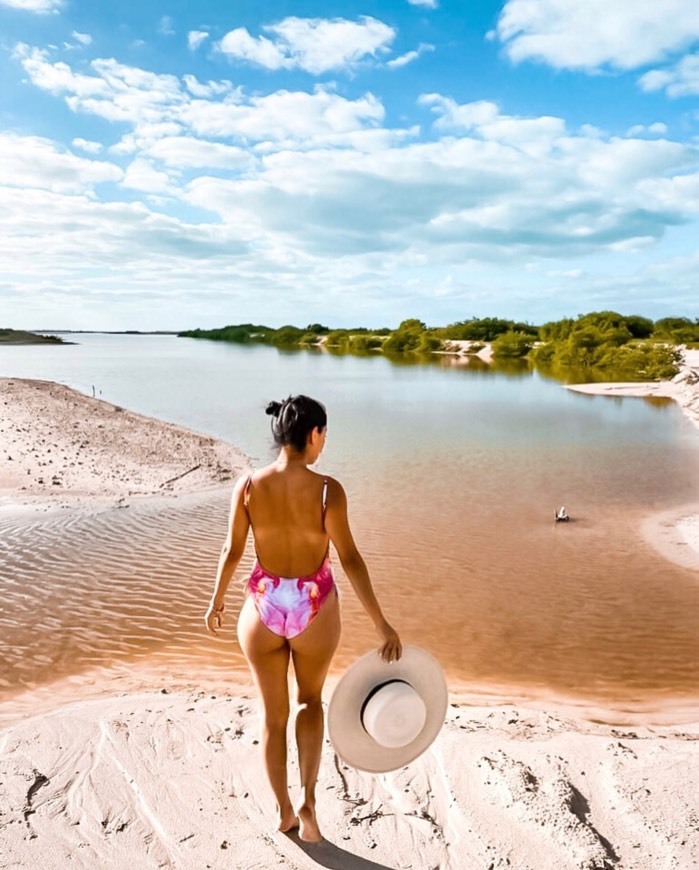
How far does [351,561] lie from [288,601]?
361 mm

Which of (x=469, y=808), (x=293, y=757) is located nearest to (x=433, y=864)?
(x=469, y=808)

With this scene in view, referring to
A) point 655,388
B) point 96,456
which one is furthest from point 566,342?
point 96,456

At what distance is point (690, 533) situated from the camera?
11.0 metres

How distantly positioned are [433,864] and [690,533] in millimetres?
9332

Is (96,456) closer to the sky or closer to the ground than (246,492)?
closer to the ground

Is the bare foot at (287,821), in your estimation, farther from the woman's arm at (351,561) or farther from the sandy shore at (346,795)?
the woman's arm at (351,561)

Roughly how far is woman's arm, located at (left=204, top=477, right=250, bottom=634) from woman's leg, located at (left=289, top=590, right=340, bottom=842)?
0.48m

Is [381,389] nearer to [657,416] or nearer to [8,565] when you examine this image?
[657,416]

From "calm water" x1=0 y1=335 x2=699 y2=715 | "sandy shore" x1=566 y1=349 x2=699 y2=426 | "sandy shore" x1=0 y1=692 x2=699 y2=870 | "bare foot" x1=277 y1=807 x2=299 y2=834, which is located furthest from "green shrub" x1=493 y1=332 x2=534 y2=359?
"bare foot" x1=277 y1=807 x2=299 y2=834

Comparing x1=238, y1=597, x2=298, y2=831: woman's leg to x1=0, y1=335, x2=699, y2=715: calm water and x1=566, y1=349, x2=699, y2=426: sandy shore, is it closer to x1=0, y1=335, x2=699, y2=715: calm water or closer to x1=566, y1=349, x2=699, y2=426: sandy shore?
x1=0, y1=335, x2=699, y2=715: calm water

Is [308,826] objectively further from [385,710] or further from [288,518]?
[288,518]

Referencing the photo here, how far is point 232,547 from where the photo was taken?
3324mm

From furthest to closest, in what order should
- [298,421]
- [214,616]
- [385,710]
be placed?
[214,616]
[385,710]
[298,421]

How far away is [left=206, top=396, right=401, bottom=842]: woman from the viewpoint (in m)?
3.08
